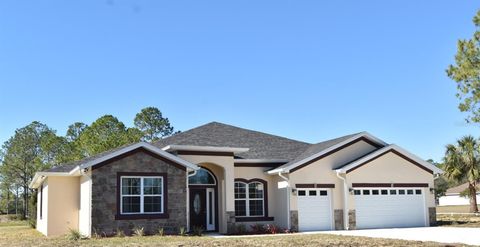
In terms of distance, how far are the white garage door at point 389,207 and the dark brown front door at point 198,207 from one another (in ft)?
24.6

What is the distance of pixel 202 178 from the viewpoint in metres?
25.1

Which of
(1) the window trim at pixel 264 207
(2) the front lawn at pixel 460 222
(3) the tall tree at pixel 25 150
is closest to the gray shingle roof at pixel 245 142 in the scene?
(1) the window trim at pixel 264 207

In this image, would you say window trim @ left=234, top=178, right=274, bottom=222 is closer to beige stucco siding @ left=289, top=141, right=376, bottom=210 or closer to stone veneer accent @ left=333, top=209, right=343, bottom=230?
beige stucco siding @ left=289, top=141, right=376, bottom=210

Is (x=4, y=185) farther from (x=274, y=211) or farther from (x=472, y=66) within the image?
(x=472, y=66)

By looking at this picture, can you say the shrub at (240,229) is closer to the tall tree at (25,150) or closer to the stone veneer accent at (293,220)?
the stone veneer accent at (293,220)

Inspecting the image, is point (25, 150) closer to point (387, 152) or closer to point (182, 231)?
point (182, 231)

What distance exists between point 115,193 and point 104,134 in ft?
96.5

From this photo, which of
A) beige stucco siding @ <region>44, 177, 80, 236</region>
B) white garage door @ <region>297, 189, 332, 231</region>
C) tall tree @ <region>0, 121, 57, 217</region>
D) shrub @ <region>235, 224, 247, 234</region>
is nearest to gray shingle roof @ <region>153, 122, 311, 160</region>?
white garage door @ <region>297, 189, 332, 231</region>

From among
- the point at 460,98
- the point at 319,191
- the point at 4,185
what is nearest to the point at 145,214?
the point at 319,191

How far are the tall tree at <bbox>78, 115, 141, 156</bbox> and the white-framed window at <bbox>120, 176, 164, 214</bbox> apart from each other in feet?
85.4

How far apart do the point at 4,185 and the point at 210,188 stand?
5183 cm

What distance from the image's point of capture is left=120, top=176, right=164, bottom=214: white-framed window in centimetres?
2105

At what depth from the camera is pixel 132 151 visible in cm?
2130

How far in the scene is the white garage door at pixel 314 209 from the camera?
25234 millimetres
